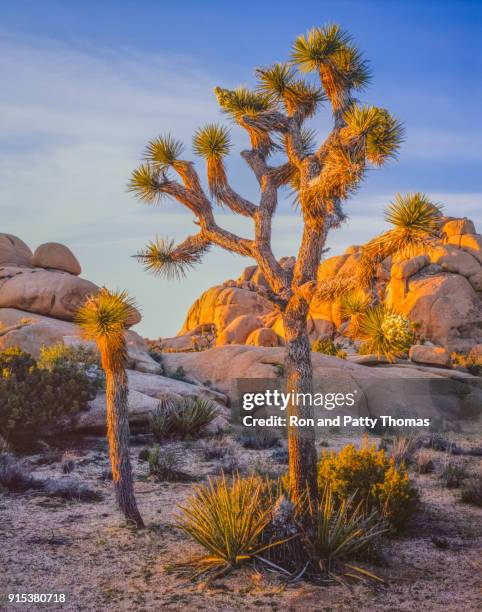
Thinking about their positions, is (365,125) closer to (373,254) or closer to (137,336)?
(373,254)

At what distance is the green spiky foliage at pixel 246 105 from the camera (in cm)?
930

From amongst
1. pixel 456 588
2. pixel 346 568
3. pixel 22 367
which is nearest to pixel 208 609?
pixel 346 568

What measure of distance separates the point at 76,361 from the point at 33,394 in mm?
3067

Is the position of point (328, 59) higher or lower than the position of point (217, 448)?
higher

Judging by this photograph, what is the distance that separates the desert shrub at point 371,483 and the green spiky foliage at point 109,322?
132 inches

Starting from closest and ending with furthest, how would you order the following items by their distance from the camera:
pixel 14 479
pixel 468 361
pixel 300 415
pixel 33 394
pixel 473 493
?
pixel 300 415
pixel 473 493
pixel 14 479
pixel 33 394
pixel 468 361

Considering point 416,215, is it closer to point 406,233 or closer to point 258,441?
point 406,233

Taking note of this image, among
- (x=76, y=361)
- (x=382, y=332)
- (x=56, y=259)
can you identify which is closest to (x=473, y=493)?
(x=382, y=332)

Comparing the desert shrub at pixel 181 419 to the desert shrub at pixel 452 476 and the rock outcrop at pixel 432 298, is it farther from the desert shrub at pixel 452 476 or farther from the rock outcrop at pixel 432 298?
the rock outcrop at pixel 432 298

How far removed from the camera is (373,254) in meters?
7.58

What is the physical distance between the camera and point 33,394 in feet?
44.3

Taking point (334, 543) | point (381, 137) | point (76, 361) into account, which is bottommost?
point (334, 543)

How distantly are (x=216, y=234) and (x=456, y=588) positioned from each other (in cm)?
546

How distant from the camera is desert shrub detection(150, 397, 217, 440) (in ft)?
47.2
